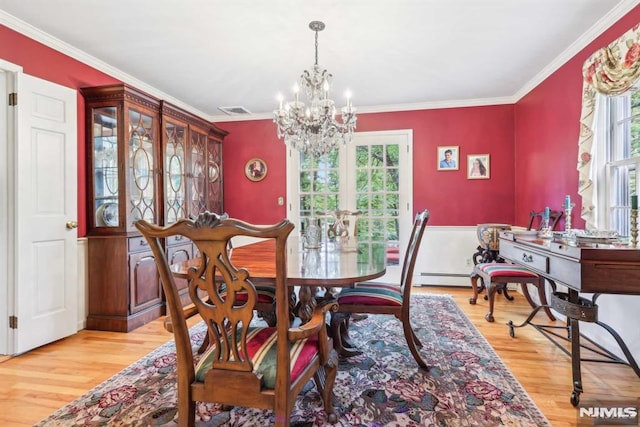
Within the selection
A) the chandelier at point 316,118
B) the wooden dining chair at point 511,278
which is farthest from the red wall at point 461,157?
the chandelier at point 316,118

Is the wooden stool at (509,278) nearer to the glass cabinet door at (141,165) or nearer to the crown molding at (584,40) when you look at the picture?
the crown molding at (584,40)

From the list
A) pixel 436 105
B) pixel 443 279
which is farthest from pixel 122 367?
pixel 436 105

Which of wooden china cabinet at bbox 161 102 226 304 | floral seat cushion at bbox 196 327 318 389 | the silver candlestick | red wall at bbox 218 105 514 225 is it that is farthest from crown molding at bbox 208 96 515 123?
floral seat cushion at bbox 196 327 318 389

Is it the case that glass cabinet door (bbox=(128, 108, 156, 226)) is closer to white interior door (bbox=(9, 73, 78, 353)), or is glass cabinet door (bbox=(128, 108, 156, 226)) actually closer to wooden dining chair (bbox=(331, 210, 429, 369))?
white interior door (bbox=(9, 73, 78, 353))

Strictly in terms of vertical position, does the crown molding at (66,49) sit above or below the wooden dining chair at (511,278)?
above

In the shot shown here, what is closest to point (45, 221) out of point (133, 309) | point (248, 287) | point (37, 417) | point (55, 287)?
point (55, 287)

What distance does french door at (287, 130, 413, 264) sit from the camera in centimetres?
430

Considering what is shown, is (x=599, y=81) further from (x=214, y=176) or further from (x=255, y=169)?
(x=214, y=176)

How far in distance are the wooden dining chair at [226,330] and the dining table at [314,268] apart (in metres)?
0.23

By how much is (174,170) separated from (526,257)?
10.8 ft

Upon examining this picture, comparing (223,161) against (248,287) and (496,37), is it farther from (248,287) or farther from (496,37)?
(248,287)

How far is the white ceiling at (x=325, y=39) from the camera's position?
2.17m

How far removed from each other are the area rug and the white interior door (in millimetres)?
920

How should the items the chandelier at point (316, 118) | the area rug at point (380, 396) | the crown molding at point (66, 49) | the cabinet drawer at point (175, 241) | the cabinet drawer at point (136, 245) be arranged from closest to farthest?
the area rug at point (380, 396) < the crown molding at point (66, 49) < the chandelier at point (316, 118) < the cabinet drawer at point (136, 245) < the cabinet drawer at point (175, 241)
